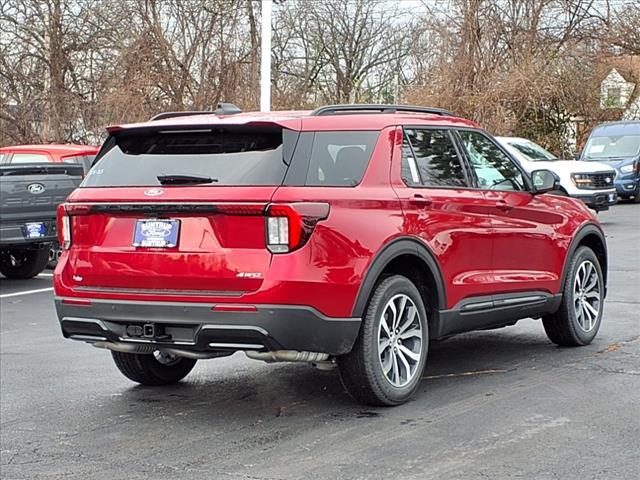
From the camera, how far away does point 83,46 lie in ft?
98.7

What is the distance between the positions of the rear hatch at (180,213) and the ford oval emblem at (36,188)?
7.30 meters

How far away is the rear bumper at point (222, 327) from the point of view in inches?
226

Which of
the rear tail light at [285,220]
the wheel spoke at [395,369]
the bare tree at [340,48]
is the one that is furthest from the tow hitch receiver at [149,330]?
the bare tree at [340,48]

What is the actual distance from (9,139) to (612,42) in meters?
19.3

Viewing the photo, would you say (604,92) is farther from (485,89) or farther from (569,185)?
(569,185)

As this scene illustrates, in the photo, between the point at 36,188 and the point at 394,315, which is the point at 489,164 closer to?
the point at 394,315

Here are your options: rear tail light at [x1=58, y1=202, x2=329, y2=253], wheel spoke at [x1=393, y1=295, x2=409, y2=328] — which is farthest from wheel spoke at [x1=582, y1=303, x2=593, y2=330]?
rear tail light at [x1=58, y1=202, x2=329, y2=253]

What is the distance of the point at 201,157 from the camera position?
20.4 ft

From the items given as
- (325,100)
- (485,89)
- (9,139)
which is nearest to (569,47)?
(485,89)

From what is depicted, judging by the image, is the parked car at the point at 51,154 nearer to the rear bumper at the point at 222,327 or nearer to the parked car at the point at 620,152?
the rear bumper at the point at 222,327

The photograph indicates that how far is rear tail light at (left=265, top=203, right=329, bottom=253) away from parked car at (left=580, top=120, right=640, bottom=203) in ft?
69.8

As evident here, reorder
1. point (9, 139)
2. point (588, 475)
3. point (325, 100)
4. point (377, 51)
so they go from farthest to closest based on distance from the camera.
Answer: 1. point (377, 51)
2. point (325, 100)
3. point (9, 139)
4. point (588, 475)

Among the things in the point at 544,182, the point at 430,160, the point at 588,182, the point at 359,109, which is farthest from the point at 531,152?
the point at 359,109

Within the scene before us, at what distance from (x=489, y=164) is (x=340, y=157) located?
5.70 feet
